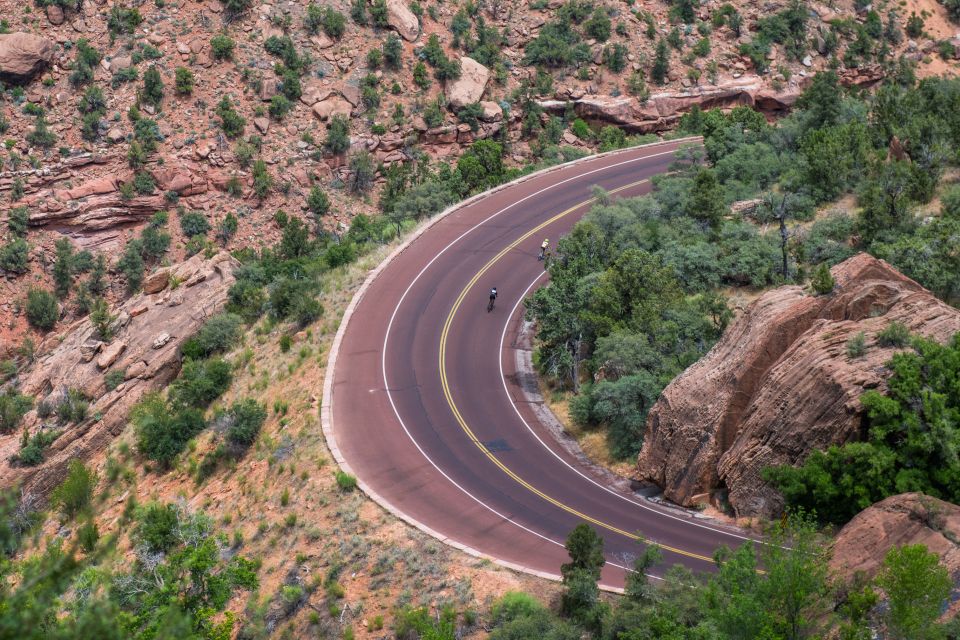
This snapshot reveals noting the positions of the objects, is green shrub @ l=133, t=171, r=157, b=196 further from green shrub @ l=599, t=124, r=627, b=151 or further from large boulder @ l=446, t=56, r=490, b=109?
green shrub @ l=599, t=124, r=627, b=151

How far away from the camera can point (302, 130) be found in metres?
64.2

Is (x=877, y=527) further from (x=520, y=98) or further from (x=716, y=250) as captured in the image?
(x=520, y=98)

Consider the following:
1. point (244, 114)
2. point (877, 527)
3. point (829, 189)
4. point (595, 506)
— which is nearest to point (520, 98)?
point (244, 114)

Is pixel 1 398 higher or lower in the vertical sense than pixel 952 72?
lower

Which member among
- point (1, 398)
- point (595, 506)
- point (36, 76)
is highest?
point (36, 76)

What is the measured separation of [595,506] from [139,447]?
18.7 metres

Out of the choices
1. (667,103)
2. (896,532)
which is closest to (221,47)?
(667,103)

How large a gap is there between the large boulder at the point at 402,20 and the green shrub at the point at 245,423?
132 feet

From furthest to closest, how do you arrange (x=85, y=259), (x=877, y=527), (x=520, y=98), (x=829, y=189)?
(x=520, y=98) → (x=85, y=259) → (x=829, y=189) → (x=877, y=527)

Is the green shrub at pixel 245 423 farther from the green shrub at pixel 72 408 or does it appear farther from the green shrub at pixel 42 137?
the green shrub at pixel 42 137

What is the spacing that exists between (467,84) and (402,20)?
23.3 feet

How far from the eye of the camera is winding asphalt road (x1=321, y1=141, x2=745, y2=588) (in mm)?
28672

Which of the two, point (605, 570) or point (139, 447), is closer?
point (605, 570)

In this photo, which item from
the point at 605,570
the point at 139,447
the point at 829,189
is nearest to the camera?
the point at 605,570
